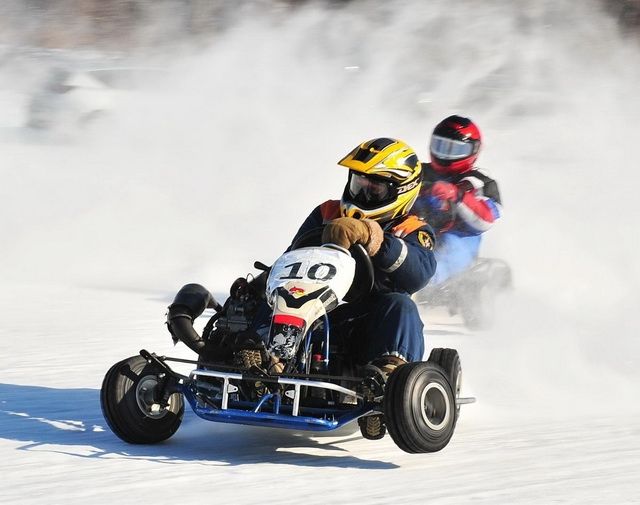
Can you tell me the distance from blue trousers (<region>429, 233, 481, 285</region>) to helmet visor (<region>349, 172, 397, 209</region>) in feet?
12.9

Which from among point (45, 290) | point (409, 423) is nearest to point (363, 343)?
point (409, 423)

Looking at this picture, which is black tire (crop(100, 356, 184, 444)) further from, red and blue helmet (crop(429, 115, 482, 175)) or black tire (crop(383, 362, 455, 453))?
red and blue helmet (crop(429, 115, 482, 175))

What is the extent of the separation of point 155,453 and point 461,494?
4.98 ft

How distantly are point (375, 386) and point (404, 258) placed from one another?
0.76 m

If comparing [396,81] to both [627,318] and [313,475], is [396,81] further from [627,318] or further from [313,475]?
[313,475]

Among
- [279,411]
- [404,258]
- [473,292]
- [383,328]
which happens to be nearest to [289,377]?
[279,411]

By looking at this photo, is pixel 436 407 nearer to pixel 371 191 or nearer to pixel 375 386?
pixel 375 386

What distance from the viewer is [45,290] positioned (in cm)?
1227

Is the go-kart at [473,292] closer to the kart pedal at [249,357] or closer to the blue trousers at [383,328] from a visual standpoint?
the blue trousers at [383,328]

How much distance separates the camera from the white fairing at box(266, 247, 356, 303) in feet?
20.1

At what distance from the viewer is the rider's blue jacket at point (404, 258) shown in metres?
6.38

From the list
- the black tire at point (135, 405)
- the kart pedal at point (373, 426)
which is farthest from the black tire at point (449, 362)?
the black tire at point (135, 405)

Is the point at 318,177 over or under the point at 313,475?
over

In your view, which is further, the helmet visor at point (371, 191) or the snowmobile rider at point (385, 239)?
the helmet visor at point (371, 191)
